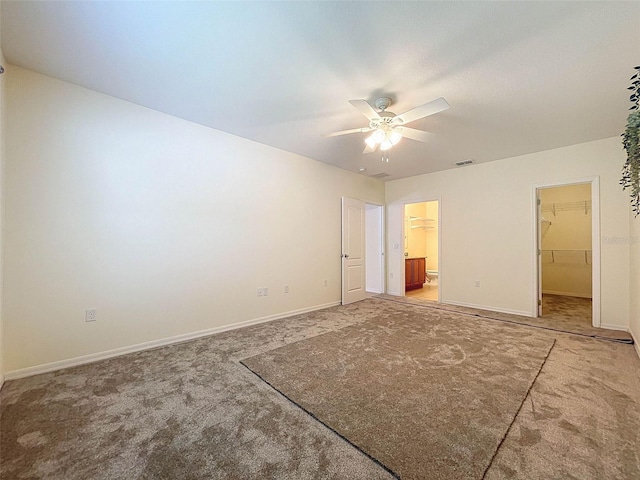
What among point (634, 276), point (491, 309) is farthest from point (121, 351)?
point (634, 276)

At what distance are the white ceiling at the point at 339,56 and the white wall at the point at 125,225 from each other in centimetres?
39

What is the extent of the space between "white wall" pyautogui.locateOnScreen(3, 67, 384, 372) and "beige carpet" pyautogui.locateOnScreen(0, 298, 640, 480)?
52 cm

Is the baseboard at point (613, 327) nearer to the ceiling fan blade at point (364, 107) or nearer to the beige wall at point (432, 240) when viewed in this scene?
the ceiling fan blade at point (364, 107)

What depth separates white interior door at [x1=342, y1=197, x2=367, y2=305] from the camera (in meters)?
5.14

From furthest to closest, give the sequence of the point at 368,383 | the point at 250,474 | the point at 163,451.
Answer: the point at 368,383, the point at 163,451, the point at 250,474

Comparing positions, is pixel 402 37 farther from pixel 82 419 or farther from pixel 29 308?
pixel 29 308

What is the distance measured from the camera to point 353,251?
5.35 m

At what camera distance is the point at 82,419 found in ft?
5.75

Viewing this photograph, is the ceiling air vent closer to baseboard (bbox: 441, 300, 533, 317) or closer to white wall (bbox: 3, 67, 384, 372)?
baseboard (bbox: 441, 300, 533, 317)

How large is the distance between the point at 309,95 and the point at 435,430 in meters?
2.92

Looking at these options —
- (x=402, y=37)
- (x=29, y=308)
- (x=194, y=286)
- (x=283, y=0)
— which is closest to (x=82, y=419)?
(x=29, y=308)

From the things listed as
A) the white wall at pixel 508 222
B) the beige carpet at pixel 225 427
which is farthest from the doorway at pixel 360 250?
the beige carpet at pixel 225 427

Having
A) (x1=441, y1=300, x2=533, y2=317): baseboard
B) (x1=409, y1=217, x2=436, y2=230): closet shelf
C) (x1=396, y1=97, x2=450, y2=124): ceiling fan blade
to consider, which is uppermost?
(x1=396, y1=97, x2=450, y2=124): ceiling fan blade

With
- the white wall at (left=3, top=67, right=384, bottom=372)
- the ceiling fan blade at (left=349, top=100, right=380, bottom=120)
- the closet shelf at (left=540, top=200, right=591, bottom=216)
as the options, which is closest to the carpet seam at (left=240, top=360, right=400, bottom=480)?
the white wall at (left=3, top=67, right=384, bottom=372)
